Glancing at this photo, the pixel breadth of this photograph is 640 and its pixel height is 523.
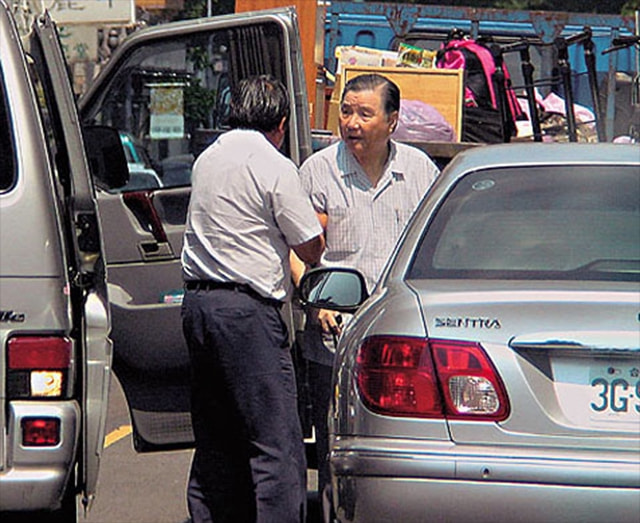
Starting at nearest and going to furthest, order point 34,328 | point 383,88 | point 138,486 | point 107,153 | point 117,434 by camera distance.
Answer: point 34,328 < point 383,88 < point 107,153 < point 138,486 < point 117,434

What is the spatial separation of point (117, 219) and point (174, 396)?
802 mm

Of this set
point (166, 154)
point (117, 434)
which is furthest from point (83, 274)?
point (117, 434)

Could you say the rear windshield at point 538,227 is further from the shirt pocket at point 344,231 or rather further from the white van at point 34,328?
the white van at point 34,328

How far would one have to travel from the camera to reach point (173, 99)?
695 centimetres

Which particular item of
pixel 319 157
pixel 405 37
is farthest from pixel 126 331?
pixel 405 37

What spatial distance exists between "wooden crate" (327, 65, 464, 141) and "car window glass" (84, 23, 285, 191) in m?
1.91

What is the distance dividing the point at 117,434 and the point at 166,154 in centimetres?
247

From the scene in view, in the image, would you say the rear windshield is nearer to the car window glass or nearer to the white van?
the white van

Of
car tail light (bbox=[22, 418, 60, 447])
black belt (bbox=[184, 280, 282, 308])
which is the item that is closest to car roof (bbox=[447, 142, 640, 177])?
black belt (bbox=[184, 280, 282, 308])

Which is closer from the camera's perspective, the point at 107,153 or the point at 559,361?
the point at 559,361

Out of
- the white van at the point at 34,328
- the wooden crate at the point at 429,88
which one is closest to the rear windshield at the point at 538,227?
the white van at the point at 34,328

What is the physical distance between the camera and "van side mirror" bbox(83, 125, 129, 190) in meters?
6.18

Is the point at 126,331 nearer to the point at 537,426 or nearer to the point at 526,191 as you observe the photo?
the point at 526,191

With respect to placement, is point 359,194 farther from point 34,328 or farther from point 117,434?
point 117,434
